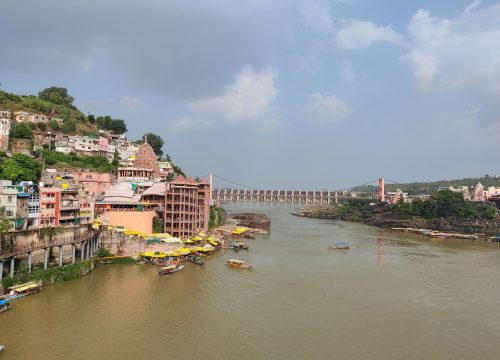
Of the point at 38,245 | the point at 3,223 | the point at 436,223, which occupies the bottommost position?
the point at 436,223

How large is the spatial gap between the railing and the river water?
2.77 metres

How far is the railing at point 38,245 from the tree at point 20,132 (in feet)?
89.8

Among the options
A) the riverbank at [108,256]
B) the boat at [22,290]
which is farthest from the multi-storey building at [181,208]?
the boat at [22,290]

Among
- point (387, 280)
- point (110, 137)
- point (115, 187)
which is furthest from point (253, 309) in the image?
point (110, 137)

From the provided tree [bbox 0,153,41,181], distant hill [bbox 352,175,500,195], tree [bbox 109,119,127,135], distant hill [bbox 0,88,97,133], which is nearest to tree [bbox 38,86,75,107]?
distant hill [bbox 0,88,97,133]

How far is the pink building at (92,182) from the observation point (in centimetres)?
3850

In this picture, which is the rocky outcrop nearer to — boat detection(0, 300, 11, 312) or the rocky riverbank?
the rocky riverbank

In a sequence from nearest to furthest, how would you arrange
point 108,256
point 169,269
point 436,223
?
1. point 169,269
2. point 108,256
3. point 436,223

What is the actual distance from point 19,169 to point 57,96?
141 ft

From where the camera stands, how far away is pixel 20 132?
161 ft

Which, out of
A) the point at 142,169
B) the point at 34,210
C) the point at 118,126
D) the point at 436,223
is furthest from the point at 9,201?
the point at 436,223

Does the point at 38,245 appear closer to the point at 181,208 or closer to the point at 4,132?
the point at 181,208

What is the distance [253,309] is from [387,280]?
1313 cm

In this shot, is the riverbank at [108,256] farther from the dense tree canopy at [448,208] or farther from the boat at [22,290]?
the dense tree canopy at [448,208]
